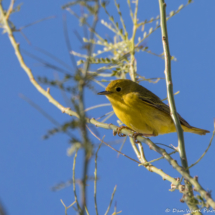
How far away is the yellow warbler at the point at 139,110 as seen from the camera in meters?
3.88

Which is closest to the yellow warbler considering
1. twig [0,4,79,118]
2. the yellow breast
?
the yellow breast

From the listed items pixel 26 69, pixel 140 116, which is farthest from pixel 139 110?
pixel 26 69

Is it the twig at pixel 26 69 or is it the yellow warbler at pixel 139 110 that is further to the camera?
the yellow warbler at pixel 139 110

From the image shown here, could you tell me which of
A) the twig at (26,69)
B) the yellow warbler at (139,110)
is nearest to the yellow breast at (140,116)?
the yellow warbler at (139,110)

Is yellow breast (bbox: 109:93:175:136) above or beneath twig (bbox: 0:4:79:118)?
above

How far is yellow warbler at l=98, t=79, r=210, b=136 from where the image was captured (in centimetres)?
388

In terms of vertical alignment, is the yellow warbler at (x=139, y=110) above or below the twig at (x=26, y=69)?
above

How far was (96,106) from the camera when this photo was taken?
3436mm

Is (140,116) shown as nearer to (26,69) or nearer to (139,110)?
(139,110)

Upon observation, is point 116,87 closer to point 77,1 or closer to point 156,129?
point 156,129

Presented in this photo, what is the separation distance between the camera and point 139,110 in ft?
12.9

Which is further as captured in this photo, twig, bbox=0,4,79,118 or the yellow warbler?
the yellow warbler

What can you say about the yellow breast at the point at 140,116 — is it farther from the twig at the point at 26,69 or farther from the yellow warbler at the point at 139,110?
the twig at the point at 26,69

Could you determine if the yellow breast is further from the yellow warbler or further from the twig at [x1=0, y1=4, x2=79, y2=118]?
the twig at [x1=0, y1=4, x2=79, y2=118]
